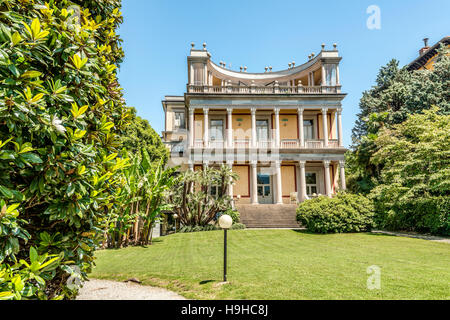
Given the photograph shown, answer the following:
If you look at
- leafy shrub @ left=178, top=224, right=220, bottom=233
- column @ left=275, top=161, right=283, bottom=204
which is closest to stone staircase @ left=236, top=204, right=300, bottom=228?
column @ left=275, top=161, right=283, bottom=204

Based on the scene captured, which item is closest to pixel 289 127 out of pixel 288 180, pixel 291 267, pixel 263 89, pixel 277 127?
pixel 277 127

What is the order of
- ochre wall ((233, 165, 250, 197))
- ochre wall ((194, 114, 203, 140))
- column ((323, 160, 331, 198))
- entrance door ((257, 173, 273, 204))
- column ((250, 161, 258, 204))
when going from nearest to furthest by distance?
column ((250, 161, 258, 204)), column ((323, 160, 331, 198)), ochre wall ((194, 114, 203, 140)), ochre wall ((233, 165, 250, 197)), entrance door ((257, 173, 273, 204))

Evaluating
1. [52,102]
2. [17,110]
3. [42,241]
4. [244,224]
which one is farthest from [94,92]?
[244,224]

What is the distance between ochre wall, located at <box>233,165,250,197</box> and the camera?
2566 centimetres

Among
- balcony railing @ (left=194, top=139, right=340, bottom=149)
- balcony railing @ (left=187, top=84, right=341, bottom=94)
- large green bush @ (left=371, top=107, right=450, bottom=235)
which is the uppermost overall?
balcony railing @ (left=187, top=84, right=341, bottom=94)

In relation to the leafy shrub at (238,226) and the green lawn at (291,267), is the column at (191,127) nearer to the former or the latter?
the leafy shrub at (238,226)

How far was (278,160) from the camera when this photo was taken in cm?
2427

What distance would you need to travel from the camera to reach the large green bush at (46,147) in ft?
7.37

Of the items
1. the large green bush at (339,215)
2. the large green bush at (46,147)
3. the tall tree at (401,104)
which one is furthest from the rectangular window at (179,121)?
the large green bush at (46,147)

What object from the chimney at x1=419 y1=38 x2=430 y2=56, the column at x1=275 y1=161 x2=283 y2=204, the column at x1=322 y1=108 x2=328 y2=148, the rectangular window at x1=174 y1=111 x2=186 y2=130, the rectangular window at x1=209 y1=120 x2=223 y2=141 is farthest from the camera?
the rectangular window at x1=174 y1=111 x2=186 y2=130

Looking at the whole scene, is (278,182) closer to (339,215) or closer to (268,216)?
(268,216)

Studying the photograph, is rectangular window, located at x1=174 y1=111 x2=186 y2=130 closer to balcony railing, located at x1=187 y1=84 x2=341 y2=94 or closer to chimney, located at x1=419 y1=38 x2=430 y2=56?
balcony railing, located at x1=187 y1=84 x2=341 y2=94
